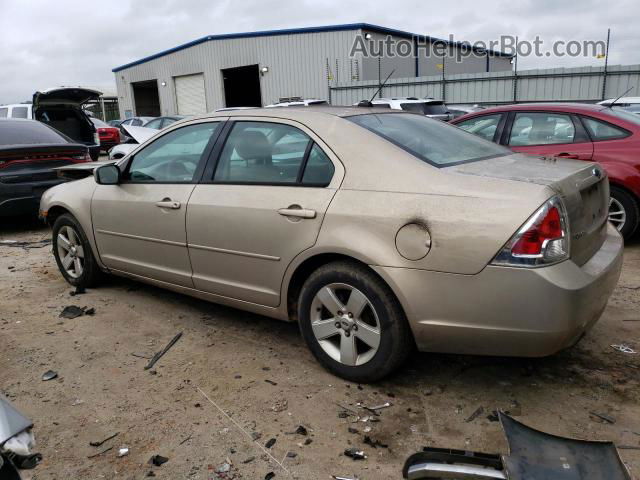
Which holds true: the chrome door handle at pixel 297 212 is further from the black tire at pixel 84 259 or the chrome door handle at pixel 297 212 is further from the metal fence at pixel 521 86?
the metal fence at pixel 521 86

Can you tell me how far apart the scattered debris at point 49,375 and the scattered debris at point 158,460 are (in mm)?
1186

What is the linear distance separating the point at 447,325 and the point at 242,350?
1.52m

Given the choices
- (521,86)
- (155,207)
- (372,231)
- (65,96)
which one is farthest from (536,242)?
(521,86)

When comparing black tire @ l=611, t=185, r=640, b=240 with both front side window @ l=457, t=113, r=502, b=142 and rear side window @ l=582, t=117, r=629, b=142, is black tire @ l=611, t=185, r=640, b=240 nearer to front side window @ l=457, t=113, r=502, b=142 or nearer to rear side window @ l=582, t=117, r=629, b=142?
rear side window @ l=582, t=117, r=629, b=142

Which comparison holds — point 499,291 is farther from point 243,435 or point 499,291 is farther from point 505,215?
point 243,435

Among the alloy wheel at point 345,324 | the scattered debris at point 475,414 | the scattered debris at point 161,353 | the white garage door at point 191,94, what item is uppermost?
the white garage door at point 191,94

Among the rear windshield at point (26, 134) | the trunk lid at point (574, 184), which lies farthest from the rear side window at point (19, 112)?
the trunk lid at point (574, 184)

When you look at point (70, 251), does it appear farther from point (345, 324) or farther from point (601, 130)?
point (601, 130)

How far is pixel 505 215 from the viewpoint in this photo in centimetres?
246

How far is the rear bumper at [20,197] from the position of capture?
6883 mm

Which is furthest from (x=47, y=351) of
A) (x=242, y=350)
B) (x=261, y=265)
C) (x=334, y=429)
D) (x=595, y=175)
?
(x=595, y=175)

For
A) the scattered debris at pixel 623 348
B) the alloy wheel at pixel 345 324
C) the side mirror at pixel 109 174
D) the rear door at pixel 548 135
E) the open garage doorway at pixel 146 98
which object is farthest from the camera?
the open garage doorway at pixel 146 98

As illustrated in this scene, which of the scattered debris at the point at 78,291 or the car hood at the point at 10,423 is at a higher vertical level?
the car hood at the point at 10,423

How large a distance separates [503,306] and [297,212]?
1.23 meters
